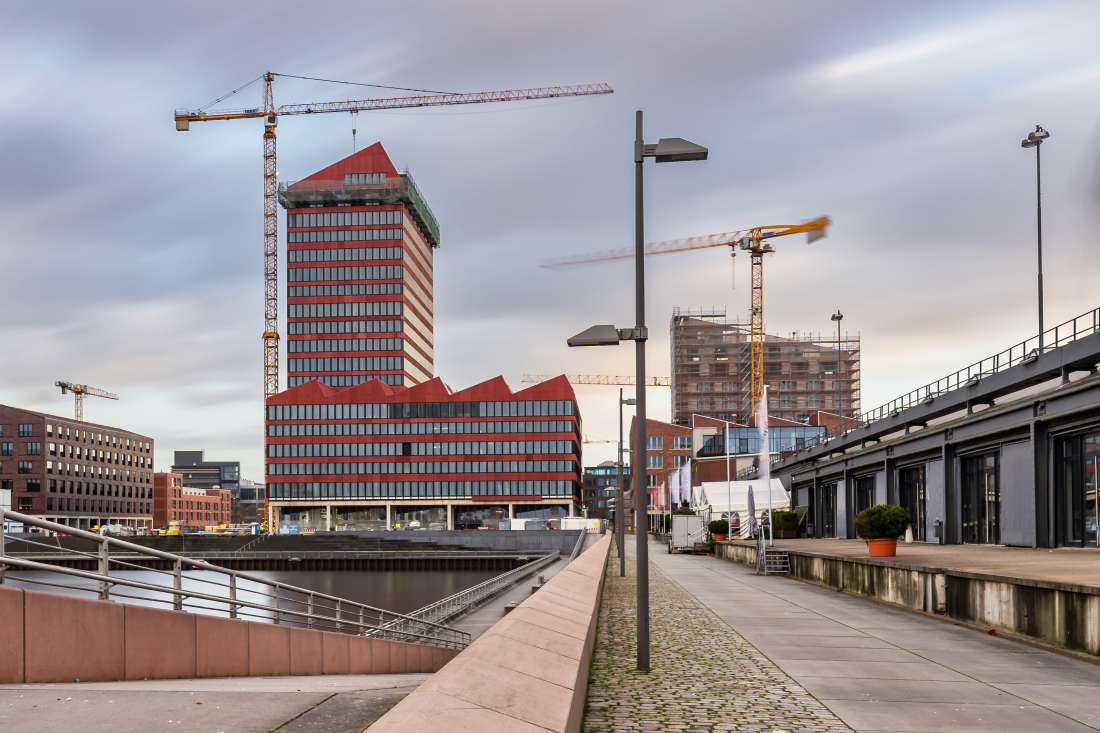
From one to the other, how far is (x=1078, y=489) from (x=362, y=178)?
16283cm

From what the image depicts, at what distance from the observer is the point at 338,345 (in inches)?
6570

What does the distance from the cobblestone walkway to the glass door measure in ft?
103

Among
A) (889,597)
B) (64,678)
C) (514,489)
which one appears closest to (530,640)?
(64,678)

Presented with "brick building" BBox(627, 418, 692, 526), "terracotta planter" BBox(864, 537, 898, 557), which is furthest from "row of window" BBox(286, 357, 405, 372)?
"terracotta planter" BBox(864, 537, 898, 557)

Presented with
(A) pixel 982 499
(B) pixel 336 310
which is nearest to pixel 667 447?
(B) pixel 336 310

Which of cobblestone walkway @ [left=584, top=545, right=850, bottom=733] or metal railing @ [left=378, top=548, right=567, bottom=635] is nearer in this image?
cobblestone walkway @ [left=584, top=545, right=850, bottom=733]

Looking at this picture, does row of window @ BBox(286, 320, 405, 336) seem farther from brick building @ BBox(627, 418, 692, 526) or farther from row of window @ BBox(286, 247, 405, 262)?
brick building @ BBox(627, 418, 692, 526)

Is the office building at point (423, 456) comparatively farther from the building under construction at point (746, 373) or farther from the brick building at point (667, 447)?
the building under construction at point (746, 373)

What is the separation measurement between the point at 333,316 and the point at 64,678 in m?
161

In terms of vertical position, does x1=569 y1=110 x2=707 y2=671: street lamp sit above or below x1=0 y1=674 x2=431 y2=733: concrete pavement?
above

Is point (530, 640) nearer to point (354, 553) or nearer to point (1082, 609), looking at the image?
point (1082, 609)

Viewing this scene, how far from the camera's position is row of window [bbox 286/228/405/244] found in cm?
16825

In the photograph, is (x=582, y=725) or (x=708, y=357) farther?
(x=708, y=357)

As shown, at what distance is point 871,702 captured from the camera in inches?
402
